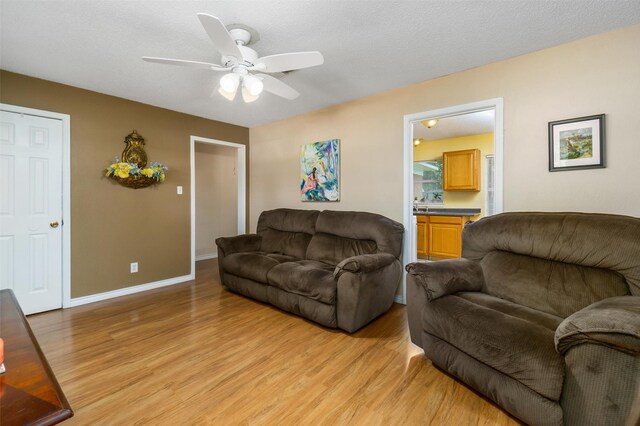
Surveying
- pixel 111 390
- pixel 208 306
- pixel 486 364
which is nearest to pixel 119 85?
pixel 208 306

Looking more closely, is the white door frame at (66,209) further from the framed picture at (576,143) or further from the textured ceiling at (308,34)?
the framed picture at (576,143)

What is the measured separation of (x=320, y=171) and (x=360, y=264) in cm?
188

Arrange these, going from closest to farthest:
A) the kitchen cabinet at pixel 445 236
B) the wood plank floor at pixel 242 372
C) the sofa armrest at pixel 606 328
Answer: the sofa armrest at pixel 606 328, the wood plank floor at pixel 242 372, the kitchen cabinet at pixel 445 236

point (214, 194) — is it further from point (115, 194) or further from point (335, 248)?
point (335, 248)

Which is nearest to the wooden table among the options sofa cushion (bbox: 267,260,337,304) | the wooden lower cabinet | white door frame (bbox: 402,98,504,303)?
sofa cushion (bbox: 267,260,337,304)

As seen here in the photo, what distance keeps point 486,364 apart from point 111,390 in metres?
2.26

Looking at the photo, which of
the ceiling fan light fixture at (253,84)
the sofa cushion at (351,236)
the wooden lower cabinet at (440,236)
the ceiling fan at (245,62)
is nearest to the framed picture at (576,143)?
the sofa cushion at (351,236)

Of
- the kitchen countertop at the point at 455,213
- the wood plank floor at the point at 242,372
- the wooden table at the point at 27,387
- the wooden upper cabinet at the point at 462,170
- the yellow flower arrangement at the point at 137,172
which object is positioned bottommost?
the wood plank floor at the point at 242,372

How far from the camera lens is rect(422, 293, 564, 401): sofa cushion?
1351 millimetres

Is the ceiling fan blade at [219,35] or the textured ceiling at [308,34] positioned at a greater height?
the textured ceiling at [308,34]

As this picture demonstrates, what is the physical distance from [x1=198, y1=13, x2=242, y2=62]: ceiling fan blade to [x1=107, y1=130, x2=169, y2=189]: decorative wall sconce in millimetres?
2368

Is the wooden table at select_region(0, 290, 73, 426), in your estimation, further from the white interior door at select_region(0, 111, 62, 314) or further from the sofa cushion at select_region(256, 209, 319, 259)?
the sofa cushion at select_region(256, 209, 319, 259)

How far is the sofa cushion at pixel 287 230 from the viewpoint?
3713mm

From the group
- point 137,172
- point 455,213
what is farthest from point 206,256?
point 455,213
